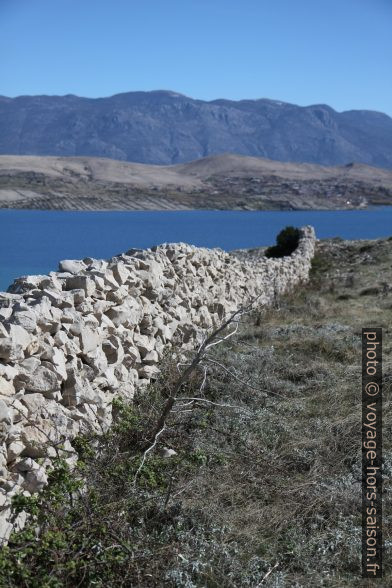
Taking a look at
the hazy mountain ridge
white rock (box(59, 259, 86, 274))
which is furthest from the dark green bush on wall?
the hazy mountain ridge

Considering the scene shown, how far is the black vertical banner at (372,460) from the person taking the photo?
4609 millimetres

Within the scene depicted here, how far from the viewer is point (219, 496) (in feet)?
17.3

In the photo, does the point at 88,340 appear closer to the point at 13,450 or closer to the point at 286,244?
the point at 13,450

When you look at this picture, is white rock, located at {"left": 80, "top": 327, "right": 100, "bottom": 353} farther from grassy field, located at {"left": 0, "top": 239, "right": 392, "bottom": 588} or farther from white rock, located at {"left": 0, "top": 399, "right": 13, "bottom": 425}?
white rock, located at {"left": 0, "top": 399, "right": 13, "bottom": 425}

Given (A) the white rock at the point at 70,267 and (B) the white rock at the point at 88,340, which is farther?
(A) the white rock at the point at 70,267

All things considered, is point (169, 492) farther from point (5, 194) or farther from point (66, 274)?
point (5, 194)

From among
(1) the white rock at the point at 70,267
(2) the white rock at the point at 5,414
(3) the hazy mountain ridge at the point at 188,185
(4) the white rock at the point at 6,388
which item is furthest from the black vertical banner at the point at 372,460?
(3) the hazy mountain ridge at the point at 188,185

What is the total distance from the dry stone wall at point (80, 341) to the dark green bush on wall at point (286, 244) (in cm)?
1225

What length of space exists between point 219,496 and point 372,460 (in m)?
1.49

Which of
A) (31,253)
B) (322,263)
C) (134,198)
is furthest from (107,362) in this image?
(134,198)

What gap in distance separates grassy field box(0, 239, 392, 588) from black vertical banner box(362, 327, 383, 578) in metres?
0.06

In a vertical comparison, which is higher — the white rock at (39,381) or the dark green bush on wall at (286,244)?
the white rock at (39,381)

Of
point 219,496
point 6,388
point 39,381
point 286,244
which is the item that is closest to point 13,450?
point 6,388

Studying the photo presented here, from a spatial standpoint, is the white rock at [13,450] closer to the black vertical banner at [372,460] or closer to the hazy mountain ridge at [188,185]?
the black vertical banner at [372,460]
